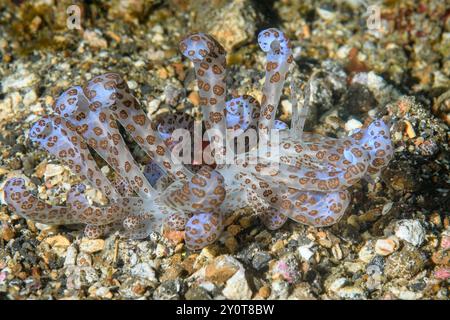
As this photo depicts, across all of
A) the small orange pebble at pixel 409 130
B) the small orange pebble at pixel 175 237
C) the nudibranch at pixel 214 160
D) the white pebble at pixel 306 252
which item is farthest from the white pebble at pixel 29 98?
the small orange pebble at pixel 409 130

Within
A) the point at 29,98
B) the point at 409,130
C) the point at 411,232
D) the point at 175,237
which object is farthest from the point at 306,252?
the point at 29,98

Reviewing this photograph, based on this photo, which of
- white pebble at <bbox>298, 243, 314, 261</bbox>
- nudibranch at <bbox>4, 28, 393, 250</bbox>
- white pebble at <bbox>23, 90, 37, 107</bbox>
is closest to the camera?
nudibranch at <bbox>4, 28, 393, 250</bbox>

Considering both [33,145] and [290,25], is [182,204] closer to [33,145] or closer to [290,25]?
→ [33,145]

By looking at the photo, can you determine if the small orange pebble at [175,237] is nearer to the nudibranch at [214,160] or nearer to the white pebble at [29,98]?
the nudibranch at [214,160]

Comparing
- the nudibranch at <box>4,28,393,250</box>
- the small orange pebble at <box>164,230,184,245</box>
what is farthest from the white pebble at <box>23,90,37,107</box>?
the small orange pebble at <box>164,230,184,245</box>

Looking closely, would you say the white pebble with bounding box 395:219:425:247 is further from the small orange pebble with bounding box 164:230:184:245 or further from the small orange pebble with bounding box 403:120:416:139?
the small orange pebble with bounding box 164:230:184:245

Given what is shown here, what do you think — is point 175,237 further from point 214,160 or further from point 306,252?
point 306,252
